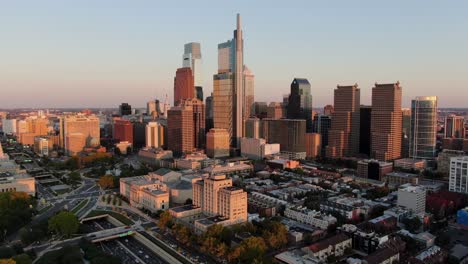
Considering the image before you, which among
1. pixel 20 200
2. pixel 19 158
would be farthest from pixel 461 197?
pixel 19 158

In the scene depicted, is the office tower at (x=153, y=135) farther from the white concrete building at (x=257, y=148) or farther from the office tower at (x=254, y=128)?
the white concrete building at (x=257, y=148)

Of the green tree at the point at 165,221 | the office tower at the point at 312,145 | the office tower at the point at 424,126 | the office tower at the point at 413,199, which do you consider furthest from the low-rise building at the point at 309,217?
the office tower at the point at 312,145

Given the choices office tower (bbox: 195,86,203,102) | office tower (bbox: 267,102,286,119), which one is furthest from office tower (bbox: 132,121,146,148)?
office tower (bbox: 267,102,286,119)

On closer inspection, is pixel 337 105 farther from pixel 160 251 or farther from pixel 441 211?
pixel 160 251

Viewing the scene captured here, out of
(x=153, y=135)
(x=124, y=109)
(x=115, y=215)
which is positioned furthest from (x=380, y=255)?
(x=124, y=109)

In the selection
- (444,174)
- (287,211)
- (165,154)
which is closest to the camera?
(287,211)

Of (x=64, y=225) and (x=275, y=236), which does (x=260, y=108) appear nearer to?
(x=275, y=236)

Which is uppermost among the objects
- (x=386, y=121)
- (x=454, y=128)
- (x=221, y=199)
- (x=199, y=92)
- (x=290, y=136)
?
(x=199, y=92)
